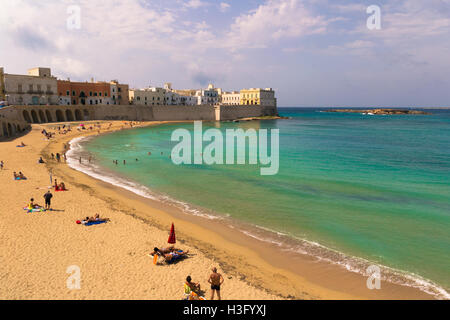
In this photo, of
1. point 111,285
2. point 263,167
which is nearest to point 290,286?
point 111,285

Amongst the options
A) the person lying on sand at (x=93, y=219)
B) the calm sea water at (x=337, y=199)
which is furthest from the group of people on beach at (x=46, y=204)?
the calm sea water at (x=337, y=199)

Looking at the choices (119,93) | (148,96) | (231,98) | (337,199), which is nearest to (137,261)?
(337,199)

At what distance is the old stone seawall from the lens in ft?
136

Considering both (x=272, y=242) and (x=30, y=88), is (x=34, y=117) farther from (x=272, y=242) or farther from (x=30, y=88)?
(x=272, y=242)

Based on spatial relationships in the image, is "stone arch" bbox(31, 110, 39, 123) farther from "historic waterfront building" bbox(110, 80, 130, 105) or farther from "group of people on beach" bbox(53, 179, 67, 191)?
"group of people on beach" bbox(53, 179, 67, 191)

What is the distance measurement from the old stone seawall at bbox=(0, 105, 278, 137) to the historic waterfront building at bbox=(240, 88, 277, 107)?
2.24 meters

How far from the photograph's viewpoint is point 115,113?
6825 centimetres

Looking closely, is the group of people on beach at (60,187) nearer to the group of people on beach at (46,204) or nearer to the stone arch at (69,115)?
the group of people on beach at (46,204)

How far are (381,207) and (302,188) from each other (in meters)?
5.03

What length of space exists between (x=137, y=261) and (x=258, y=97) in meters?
97.0

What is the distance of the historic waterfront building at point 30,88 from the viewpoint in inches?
2061

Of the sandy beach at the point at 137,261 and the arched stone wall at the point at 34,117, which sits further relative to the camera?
the arched stone wall at the point at 34,117

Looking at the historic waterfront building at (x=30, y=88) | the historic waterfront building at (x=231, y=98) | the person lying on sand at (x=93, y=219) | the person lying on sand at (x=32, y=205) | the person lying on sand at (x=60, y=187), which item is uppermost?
the historic waterfront building at (x=231, y=98)

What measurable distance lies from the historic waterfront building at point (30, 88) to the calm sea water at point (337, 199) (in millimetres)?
33964
